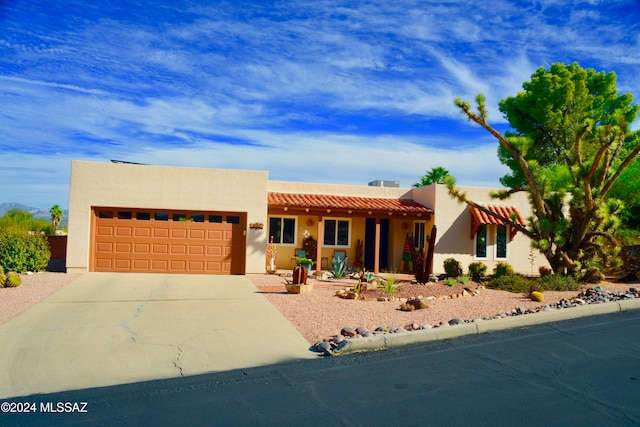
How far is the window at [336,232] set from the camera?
21672 mm

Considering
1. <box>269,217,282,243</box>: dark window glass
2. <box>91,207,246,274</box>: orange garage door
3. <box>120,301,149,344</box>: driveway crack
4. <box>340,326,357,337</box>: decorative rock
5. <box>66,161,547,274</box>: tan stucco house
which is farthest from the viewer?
<box>269,217,282,243</box>: dark window glass

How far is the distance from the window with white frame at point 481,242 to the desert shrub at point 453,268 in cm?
304

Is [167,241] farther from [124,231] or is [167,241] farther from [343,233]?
[343,233]

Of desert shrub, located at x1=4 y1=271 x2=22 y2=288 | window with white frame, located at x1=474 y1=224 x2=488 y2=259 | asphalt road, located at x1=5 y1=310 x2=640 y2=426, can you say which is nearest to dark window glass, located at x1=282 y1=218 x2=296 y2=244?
window with white frame, located at x1=474 y1=224 x2=488 y2=259

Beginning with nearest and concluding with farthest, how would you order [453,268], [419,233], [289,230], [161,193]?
[161,193] < [453,268] < [289,230] < [419,233]

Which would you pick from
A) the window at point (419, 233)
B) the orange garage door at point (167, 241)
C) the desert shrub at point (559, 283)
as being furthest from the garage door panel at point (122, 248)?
the desert shrub at point (559, 283)

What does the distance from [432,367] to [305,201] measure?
13650mm

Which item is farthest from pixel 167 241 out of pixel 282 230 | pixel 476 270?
pixel 476 270

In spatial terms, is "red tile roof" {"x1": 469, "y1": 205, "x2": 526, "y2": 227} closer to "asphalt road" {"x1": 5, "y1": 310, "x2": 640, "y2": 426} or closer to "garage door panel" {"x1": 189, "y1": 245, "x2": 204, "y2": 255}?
"garage door panel" {"x1": 189, "y1": 245, "x2": 204, "y2": 255}

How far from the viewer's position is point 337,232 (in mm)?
21750

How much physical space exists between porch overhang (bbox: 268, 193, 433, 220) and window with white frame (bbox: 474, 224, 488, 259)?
2256 mm

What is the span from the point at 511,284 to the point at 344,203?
24.8ft

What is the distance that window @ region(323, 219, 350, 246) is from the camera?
21672 mm

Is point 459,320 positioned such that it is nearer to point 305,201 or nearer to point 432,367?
point 432,367
